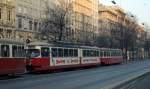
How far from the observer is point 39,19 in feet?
277

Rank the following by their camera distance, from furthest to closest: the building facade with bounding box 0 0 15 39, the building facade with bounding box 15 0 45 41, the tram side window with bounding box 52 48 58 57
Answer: the building facade with bounding box 15 0 45 41, the building facade with bounding box 0 0 15 39, the tram side window with bounding box 52 48 58 57

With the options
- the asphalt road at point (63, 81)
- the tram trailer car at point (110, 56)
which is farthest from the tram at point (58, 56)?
the asphalt road at point (63, 81)

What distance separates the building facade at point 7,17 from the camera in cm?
6950

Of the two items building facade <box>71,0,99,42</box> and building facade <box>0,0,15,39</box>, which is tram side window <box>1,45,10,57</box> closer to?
Result: building facade <box>0,0,15,39</box>

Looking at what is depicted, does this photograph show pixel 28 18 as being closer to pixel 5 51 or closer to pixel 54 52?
pixel 54 52

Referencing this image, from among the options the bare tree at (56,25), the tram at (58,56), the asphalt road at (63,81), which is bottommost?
the asphalt road at (63,81)

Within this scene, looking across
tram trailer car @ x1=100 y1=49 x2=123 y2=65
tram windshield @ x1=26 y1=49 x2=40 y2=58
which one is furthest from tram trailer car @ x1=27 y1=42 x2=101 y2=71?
tram trailer car @ x1=100 y1=49 x2=123 y2=65

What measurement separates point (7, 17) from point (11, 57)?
3855 cm

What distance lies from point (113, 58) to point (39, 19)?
56.7ft

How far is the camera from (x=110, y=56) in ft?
240

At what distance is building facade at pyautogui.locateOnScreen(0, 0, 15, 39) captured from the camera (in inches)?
2736

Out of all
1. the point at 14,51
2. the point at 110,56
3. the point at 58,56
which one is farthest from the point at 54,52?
the point at 110,56

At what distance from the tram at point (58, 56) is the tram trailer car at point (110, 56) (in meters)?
3.01

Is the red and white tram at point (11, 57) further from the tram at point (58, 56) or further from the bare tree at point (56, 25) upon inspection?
the bare tree at point (56, 25)
